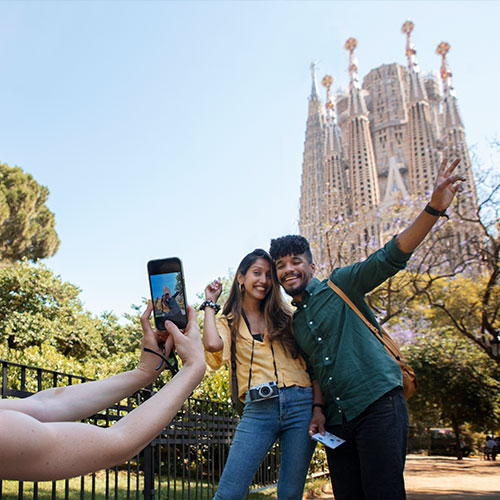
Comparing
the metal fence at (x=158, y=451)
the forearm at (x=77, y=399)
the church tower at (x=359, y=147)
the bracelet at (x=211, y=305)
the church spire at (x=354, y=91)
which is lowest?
the metal fence at (x=158, y=451)

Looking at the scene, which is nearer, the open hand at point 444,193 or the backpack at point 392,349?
the open hand at point 444,193

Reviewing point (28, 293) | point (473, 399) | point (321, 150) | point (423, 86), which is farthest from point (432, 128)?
point (28, 293)

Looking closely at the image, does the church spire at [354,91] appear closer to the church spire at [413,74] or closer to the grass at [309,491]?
the church spire at [413,74]

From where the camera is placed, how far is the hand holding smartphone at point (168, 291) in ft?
4.95

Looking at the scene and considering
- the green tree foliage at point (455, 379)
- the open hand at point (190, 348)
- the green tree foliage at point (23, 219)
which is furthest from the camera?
the green tree foliage at point (23, 219)

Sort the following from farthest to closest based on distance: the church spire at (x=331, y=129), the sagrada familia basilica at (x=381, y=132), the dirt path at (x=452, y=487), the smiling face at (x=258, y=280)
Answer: the church spire at (x=331, y=129) → the sagrada familia basilica at (x=381, y=132) → the dirt path at (x=452, y=487) → the smiling face at (x=258, y=280)

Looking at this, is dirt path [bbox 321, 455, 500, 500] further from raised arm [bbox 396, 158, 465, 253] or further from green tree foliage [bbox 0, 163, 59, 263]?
green tree foliage [bbox 0, 163, 59, 263]

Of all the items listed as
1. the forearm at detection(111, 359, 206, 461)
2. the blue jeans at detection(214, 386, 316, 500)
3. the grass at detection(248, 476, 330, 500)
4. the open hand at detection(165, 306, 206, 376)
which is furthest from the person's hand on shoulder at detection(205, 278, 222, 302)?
the grass at detection(248, 476, 330, 500)

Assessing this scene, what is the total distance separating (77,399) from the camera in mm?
1253

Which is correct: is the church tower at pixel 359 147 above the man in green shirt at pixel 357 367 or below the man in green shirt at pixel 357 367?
above

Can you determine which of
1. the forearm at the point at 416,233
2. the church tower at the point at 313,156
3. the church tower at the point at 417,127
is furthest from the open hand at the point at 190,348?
the church tower at the point at 313,156

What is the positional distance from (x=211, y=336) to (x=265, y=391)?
0.41 metres

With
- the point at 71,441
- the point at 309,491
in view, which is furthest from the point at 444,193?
the point at 309,491

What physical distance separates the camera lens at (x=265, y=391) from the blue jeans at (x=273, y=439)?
50mm
